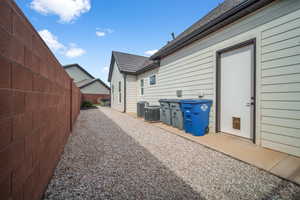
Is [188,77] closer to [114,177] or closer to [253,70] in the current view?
[253,70]

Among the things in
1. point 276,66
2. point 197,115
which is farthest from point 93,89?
point 276,66

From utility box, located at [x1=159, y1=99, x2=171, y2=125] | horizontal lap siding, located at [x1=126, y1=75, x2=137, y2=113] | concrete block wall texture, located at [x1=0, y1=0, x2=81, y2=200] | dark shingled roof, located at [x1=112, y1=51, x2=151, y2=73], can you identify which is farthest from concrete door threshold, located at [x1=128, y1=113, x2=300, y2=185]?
dark shingled roof, located at [x1=112, y1=51, x2=151, y2=73]

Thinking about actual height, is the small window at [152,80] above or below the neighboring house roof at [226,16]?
below

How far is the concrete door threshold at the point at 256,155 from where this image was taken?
77.1 inches

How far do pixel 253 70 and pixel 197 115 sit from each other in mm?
1763

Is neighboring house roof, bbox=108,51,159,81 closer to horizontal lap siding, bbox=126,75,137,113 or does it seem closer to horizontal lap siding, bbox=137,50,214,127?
horizontal lap siding, bbox=126,75,137,113

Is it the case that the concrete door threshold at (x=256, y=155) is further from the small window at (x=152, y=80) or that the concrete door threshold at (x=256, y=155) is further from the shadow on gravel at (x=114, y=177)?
the small window at (x=152, y=80)

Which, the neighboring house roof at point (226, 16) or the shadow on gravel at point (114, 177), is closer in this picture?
the shadow on gravel at point (114, 177)

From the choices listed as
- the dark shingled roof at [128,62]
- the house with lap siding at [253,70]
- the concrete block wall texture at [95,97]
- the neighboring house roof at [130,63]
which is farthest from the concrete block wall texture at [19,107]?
the concrete block wall texture at [95,97]

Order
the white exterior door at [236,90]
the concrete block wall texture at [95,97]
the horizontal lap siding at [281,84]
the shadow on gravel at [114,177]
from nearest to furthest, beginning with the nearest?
1. the shadow on gravel at [114,177]
2. the horizontal lap siding at [281,84]
3. the white exterior door at [236,90]
4. the concrete block wall texture at [95,97]

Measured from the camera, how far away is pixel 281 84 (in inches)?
103

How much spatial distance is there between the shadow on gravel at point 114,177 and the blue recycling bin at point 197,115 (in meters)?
1.80

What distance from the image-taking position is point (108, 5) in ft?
24.1

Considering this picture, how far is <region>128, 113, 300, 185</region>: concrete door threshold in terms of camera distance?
77.1 inches
